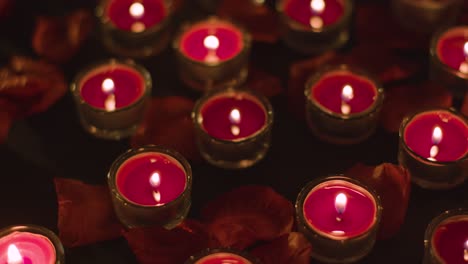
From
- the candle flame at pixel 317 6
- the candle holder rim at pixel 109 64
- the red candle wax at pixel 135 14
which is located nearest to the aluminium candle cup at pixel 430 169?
the candle flame at pixel 317 6

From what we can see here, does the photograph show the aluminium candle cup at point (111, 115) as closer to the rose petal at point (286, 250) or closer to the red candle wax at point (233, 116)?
the red candle wax at point (233, 116)

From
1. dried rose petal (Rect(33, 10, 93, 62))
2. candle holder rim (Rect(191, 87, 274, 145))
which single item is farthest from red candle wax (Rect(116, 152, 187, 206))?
dried rose petal (Rect(33, 10, 93, 62))

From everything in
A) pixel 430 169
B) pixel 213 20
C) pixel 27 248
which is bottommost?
pixel 27 248

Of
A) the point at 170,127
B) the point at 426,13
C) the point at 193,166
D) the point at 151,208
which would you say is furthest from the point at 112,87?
the point at 426,13

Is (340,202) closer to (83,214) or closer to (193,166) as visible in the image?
(193,166)

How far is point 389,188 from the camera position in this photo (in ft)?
5.45

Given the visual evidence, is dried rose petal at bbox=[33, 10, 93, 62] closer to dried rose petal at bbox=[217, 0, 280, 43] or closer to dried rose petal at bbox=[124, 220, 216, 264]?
dried rose petal at bbox=[217, 0, 280, 43]

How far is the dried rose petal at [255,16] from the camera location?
2029 mm

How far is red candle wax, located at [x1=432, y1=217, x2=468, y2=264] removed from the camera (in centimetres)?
153

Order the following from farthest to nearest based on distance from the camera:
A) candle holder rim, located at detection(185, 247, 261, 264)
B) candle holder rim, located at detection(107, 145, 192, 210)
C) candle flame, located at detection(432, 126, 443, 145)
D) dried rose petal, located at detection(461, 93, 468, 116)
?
dried rose petal, located at detection(461, 93, 468, 116), candle flame, located at detection(432, 126, 443, 145), candle holder rim, located at detection(107, 145, 192, 210), candle holder rim, located at detection(185, 247, 261, 264)

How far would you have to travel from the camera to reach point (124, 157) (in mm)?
1710

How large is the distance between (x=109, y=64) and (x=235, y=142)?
1.37 feet

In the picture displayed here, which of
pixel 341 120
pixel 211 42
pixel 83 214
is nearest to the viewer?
pixel 83 214

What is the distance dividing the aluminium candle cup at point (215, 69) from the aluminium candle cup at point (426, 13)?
16.2 inches
